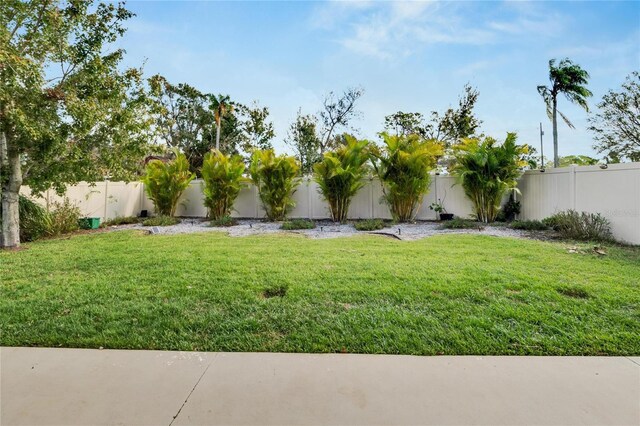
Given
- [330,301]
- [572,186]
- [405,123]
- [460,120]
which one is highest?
[405,123]

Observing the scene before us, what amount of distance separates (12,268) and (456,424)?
20.5 ft

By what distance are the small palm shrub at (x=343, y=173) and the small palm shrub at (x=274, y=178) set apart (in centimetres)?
95

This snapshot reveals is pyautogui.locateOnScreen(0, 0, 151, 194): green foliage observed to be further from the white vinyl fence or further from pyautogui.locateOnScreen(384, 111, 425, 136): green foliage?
pyautogui.locateOnScreen(384, 111, 425, 136): green foliage

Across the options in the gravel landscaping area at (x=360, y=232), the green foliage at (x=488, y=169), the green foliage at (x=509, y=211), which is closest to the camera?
the gravel landscaping area at (x=360, y=232)

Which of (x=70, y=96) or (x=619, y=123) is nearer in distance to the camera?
(x=70, y=96)

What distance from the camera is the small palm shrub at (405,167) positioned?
393 inches

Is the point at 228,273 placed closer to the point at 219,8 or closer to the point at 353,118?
the point at 219,8

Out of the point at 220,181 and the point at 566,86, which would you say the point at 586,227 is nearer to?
the point at 566,86

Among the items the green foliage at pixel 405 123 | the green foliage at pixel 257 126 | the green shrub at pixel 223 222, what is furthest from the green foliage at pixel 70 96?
the green foliage at pixel 257 126

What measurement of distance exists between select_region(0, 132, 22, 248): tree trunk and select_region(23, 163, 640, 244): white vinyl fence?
2.47m

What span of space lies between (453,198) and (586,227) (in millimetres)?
4243

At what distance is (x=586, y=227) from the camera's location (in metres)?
7.25

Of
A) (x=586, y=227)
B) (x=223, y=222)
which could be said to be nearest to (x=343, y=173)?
(x=223, y=222)

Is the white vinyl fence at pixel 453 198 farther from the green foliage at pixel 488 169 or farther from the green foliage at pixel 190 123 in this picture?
the green foliage at pixel 190 123
